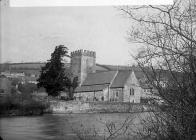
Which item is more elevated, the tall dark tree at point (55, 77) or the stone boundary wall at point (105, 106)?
the tall dark tree at point (55, 77)

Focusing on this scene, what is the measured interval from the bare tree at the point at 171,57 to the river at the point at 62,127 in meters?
0.82

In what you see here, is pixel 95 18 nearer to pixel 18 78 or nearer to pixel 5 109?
pixel 18 78

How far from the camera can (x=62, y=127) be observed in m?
5.33

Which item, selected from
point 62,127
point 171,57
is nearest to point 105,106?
point 62,127

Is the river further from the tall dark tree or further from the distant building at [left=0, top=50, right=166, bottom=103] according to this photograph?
the tall dark tree

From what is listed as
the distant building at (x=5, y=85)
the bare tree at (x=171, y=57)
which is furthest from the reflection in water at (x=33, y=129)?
the bare tree at (x=171, y=57)

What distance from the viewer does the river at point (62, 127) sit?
3693mm

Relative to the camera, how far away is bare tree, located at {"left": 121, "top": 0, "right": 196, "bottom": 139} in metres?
2.08

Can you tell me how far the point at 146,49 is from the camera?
2.33m

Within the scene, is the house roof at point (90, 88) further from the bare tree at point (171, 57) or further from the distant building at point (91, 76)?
the bare tree at point (171, 57)

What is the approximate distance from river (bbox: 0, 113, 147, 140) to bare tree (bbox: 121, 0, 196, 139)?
82 cm

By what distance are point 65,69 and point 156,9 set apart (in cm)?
271

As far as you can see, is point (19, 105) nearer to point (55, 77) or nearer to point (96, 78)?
point (55, 77)

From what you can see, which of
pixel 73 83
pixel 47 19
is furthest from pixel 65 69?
pixel 47 19
